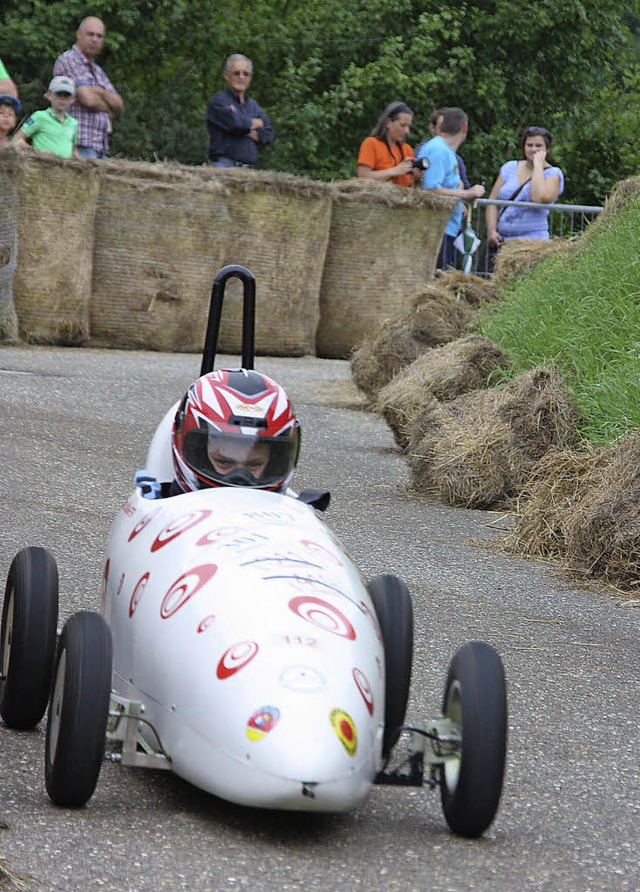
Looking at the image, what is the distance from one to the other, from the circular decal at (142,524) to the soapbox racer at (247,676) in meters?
0.02

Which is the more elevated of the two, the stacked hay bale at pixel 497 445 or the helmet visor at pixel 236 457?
the helmet visor at pixel 236 457

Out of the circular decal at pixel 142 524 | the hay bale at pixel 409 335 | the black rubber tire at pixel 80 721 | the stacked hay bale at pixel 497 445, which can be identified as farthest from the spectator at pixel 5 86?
the black rubber tire at pixel 80 721

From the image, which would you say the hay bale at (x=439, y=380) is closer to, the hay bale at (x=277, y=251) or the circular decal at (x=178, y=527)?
the hay bale at (x=277, y=251)

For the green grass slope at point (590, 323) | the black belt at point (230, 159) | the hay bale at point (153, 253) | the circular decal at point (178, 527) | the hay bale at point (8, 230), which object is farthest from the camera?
the black belt at point (230, 159)

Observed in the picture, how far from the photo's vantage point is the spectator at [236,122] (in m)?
15.6

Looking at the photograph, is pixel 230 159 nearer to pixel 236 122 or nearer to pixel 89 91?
pixel 236 122

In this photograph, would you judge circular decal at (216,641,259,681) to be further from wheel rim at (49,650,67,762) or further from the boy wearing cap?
the boy wearing cap

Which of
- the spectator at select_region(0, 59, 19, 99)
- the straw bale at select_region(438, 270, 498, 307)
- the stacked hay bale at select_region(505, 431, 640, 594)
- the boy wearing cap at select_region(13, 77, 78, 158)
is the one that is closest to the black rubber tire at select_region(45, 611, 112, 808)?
the stacked hay bale at select_region(505, 431, 640, 594)

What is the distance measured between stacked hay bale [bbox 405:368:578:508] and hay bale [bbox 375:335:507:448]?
821 mm

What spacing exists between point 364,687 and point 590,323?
26.3 ft

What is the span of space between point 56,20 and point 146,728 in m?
20.9

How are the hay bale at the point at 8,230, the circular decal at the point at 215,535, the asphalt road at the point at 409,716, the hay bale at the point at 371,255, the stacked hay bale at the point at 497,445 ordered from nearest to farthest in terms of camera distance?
1. the asphalt road at the point at 409,716
2. the circular decal at the point at 215,535
3. the stacked hay bale at the point at 497,445
4. the hay bale at the point at 8,230
5. the hay bale at the point at 371,255

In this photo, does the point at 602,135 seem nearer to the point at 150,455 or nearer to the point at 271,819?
the point at 150,455

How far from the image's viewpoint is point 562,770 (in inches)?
187
